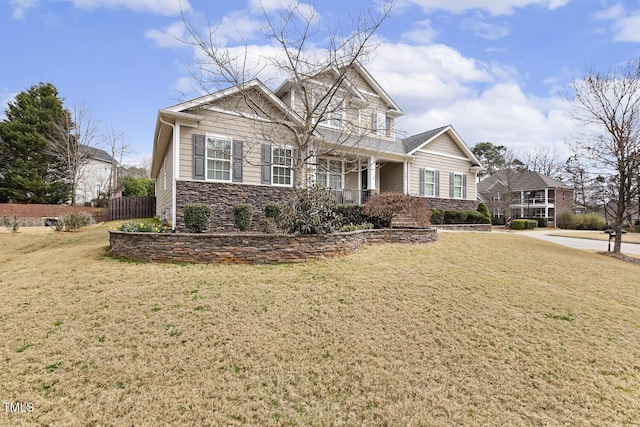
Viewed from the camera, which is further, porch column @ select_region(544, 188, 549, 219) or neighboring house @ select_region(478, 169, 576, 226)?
porch column @ select_region(544, 188, 549, 219)

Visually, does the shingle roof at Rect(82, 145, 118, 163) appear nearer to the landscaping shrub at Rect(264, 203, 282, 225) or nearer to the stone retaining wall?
the landscaping shrub at Rect(264, 203, 282, 225)

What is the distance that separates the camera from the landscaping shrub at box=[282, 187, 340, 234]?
22.4ft

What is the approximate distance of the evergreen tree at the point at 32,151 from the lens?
21031mm

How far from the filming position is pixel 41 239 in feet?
37.0

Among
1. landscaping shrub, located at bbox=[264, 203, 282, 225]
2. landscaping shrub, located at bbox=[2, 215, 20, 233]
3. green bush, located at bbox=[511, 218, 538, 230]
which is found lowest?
green bush, located at bbox=[511, 218, 538, 230]

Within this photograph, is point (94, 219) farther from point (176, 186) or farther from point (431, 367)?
point (431, 367)

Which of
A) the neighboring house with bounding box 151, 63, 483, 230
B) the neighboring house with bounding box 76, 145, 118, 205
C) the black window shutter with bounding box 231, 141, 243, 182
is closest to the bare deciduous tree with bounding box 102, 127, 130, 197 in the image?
the neighboring house with bounding box 76, 145, 118, 205

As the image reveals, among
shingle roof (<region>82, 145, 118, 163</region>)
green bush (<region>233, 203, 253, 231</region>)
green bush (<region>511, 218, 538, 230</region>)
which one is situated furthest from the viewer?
green bush (<region>511, 218, 538, 230</region>)

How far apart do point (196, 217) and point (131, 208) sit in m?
12.6

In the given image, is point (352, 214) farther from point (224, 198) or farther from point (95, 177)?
point (95, 177)

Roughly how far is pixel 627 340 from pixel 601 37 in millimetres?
10800

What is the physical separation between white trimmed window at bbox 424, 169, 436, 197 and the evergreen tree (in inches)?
1028

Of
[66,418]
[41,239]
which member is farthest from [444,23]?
[41,239]

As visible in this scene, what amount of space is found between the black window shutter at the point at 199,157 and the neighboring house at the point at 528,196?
3089 cm
